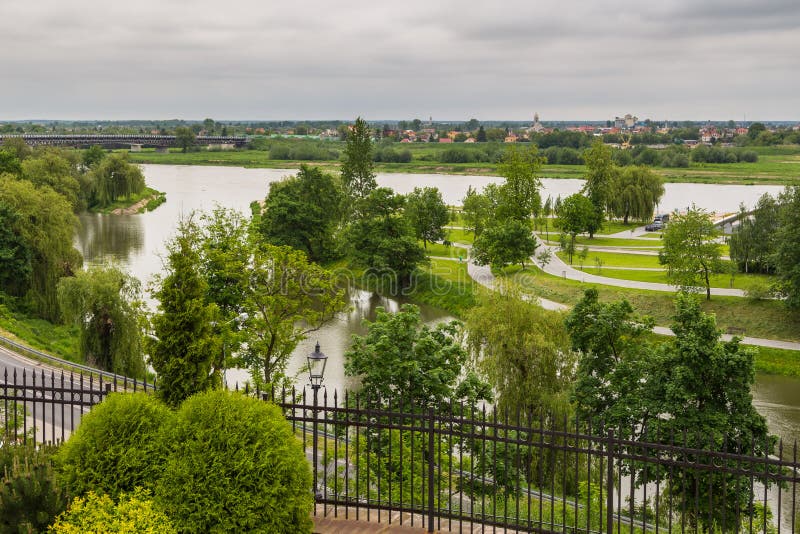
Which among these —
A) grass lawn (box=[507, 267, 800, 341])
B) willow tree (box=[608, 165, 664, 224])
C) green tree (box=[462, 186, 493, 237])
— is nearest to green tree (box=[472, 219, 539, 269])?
grass lawn (box=[507, 267, 800, 341])

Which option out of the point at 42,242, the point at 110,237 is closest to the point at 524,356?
the point at 42,242

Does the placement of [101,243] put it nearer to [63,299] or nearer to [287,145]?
[63,299]

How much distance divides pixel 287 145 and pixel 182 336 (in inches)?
5801

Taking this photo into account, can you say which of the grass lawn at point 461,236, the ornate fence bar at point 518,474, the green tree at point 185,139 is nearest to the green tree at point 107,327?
the ornate fence bar at point 518,474

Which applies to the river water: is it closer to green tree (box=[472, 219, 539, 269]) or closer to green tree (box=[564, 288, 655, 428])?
green tree (box=[564, 288, 655, 428])

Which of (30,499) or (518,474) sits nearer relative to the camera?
(30,499)

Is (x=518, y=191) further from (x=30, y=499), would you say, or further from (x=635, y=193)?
(x=30, y=499)

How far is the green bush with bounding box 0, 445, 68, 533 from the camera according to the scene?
7543 mm

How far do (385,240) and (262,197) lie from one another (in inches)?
1621

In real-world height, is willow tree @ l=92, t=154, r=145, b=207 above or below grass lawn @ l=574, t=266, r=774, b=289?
above

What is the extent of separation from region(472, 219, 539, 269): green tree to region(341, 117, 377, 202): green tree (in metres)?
14.2

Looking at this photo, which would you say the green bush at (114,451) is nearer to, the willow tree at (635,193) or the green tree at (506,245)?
the green tree at (506,245)

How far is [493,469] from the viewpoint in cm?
1191

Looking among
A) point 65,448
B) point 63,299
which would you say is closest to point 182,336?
point 65,448
